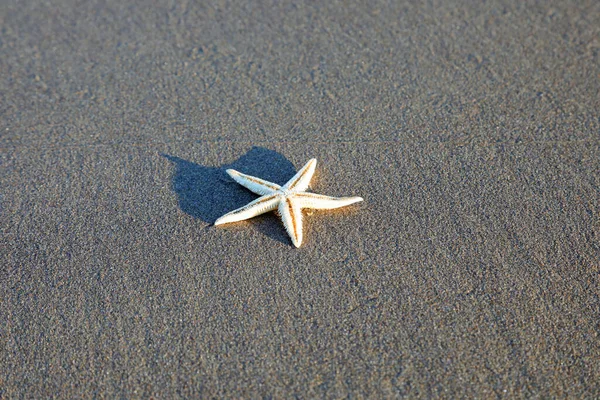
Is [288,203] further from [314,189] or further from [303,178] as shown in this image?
A: [314,189]

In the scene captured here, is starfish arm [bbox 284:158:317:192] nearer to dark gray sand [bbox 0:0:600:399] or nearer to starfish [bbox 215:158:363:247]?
starfish [bbox 215:158:363:247]

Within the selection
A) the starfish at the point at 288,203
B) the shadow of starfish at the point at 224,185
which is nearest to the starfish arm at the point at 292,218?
the starfish at the point at 288,203

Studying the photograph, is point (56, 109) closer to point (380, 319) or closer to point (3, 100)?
point (3, 100)

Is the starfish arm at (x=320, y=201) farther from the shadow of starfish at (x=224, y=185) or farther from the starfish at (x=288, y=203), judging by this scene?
the shadow of starfish at (x=224, y=185)

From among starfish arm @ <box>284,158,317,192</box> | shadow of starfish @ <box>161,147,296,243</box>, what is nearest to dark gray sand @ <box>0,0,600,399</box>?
shadow of starfish @ <box>161,147,296,243</box>

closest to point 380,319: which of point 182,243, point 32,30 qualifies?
point 182,243

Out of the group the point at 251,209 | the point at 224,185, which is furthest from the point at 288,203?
the point at 224,185
